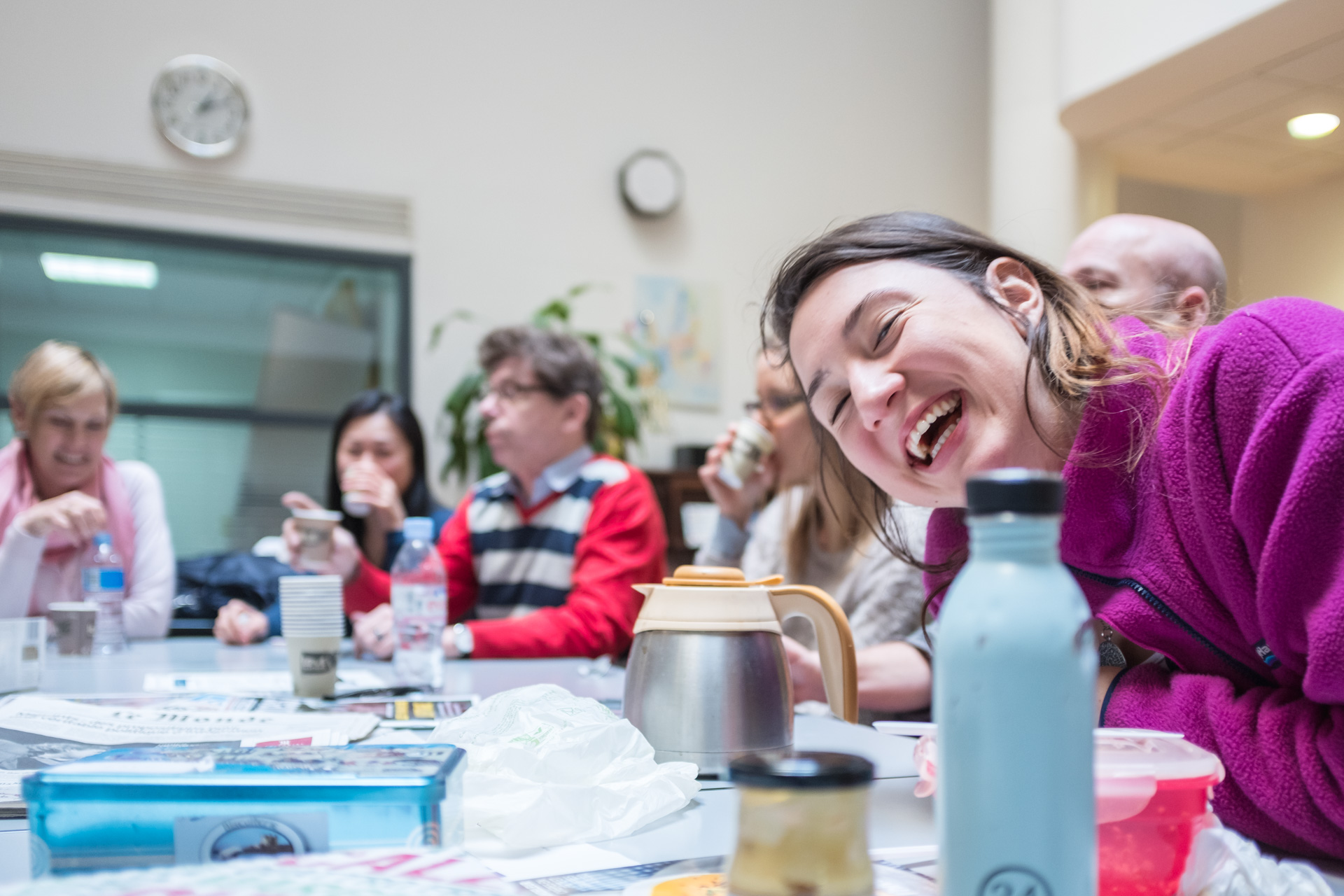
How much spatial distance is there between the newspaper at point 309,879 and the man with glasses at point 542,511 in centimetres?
159

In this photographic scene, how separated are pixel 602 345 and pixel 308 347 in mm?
1126

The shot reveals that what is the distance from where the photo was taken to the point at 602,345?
411 centimetres

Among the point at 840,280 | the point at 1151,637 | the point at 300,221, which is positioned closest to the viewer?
the point at 1151,637

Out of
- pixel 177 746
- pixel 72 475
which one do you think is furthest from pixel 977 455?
pixel 72 475

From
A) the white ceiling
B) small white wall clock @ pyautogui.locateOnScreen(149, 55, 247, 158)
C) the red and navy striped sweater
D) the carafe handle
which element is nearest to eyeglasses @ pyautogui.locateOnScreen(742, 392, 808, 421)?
the red and navy striped sweater

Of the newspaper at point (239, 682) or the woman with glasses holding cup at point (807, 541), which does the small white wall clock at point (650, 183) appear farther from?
the newspaper at point (239, 682)

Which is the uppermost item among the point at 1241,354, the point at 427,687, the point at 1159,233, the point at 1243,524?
the point at 1159,233

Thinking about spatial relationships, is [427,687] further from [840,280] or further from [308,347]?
[308,347]

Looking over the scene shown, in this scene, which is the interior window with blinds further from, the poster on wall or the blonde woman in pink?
the blonde woman in pink

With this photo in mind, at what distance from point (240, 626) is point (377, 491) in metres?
0.46

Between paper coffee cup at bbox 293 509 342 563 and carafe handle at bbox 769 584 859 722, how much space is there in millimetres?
1290

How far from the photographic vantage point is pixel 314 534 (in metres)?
2.03

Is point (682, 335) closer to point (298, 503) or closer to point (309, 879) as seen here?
point (298, 503)

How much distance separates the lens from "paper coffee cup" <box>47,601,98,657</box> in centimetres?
195
